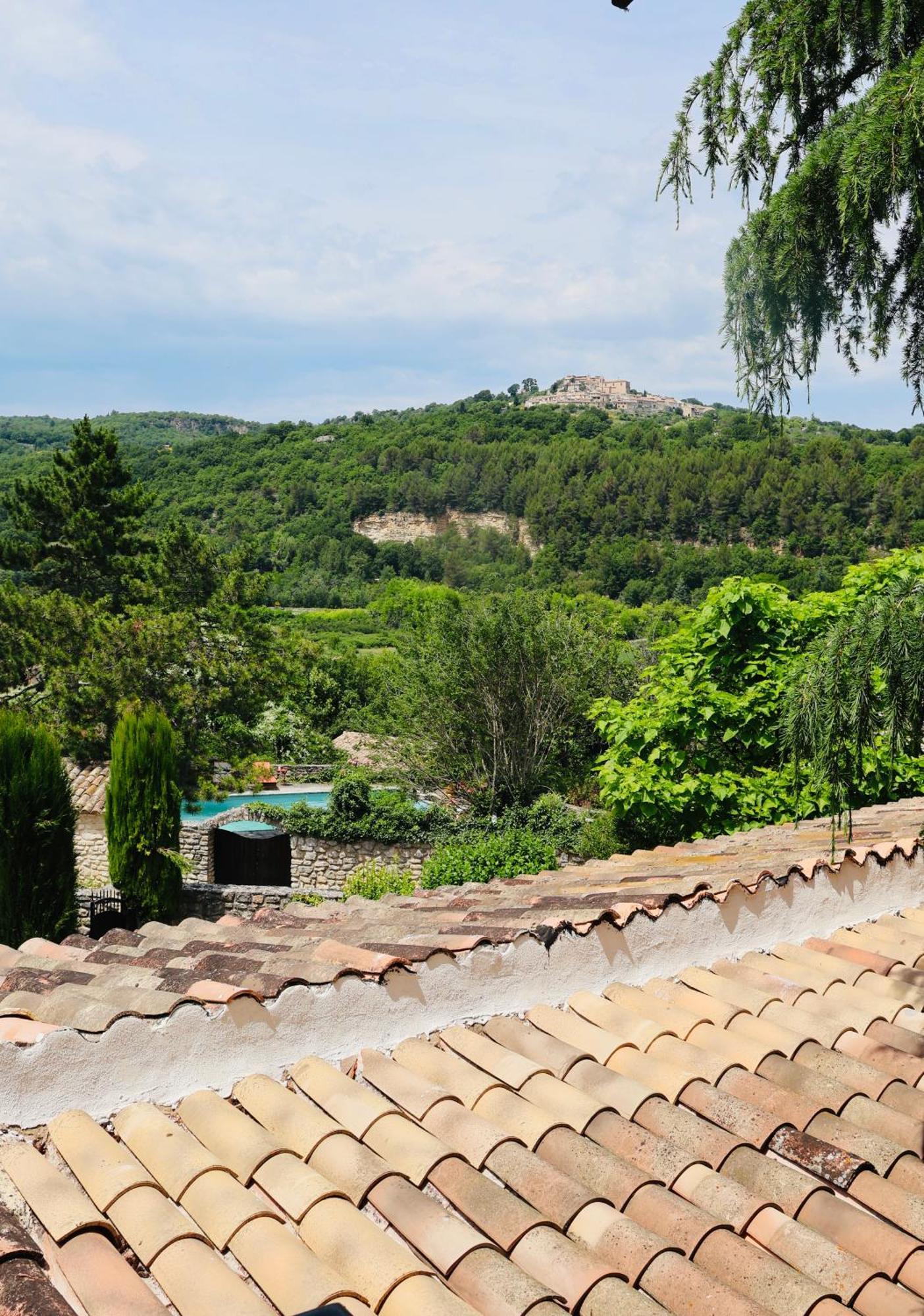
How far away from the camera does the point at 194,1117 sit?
249 cm

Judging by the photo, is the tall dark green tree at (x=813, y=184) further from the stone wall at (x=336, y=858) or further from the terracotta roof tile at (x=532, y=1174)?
the stone wall at (x=336, y=858)

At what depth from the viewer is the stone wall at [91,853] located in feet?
72.7

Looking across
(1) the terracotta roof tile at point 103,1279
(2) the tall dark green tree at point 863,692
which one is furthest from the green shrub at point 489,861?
(1) the terracotta roof tile at point 103,1279

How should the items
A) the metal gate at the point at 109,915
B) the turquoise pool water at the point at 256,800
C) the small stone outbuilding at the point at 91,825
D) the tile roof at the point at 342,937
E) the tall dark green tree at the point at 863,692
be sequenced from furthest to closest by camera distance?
the turquoise pool water at the point at 256,800 < the small stone outbuilding at the point at 91,825 < the metal gate at the point at 109,915 < the tall dark green tree at the point at 863,692 < the tile roof at the point at 342,937

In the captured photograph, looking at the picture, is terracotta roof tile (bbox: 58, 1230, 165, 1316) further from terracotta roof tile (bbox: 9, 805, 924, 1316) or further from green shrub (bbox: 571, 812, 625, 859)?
green shrub (bbox: 571, 812, 625, 859)

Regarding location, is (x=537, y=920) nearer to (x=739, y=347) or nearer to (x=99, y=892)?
(x=739, y=347)

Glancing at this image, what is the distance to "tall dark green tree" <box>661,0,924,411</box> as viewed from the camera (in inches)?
162

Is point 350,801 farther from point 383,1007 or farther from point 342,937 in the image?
point 383,1007

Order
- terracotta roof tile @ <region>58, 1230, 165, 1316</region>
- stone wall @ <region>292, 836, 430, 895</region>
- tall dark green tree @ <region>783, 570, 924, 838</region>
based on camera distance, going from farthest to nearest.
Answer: stone wall @ <region>292, 836, 430, 895</region>, tall dark green tree @ <region>783, 570, 924, 838</region>, terracotta roof tile @ <region>58, 1230, 165, 1316</region>

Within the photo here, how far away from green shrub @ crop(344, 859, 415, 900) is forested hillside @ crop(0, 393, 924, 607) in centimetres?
1049

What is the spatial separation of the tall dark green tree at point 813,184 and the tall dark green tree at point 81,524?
2762 cm

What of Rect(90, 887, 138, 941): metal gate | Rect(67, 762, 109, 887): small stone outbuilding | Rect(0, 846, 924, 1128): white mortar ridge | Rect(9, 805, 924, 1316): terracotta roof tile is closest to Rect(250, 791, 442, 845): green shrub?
Rect(67, 762, 109, 887): small stone outbuilding

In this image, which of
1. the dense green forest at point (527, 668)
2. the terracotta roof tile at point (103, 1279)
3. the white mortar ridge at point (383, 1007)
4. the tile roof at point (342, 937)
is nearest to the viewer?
the terracotta roof tile at point (103, 1279)

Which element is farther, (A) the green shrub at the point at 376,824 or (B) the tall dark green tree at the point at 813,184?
(A) the green shrub at the point at 376,824
